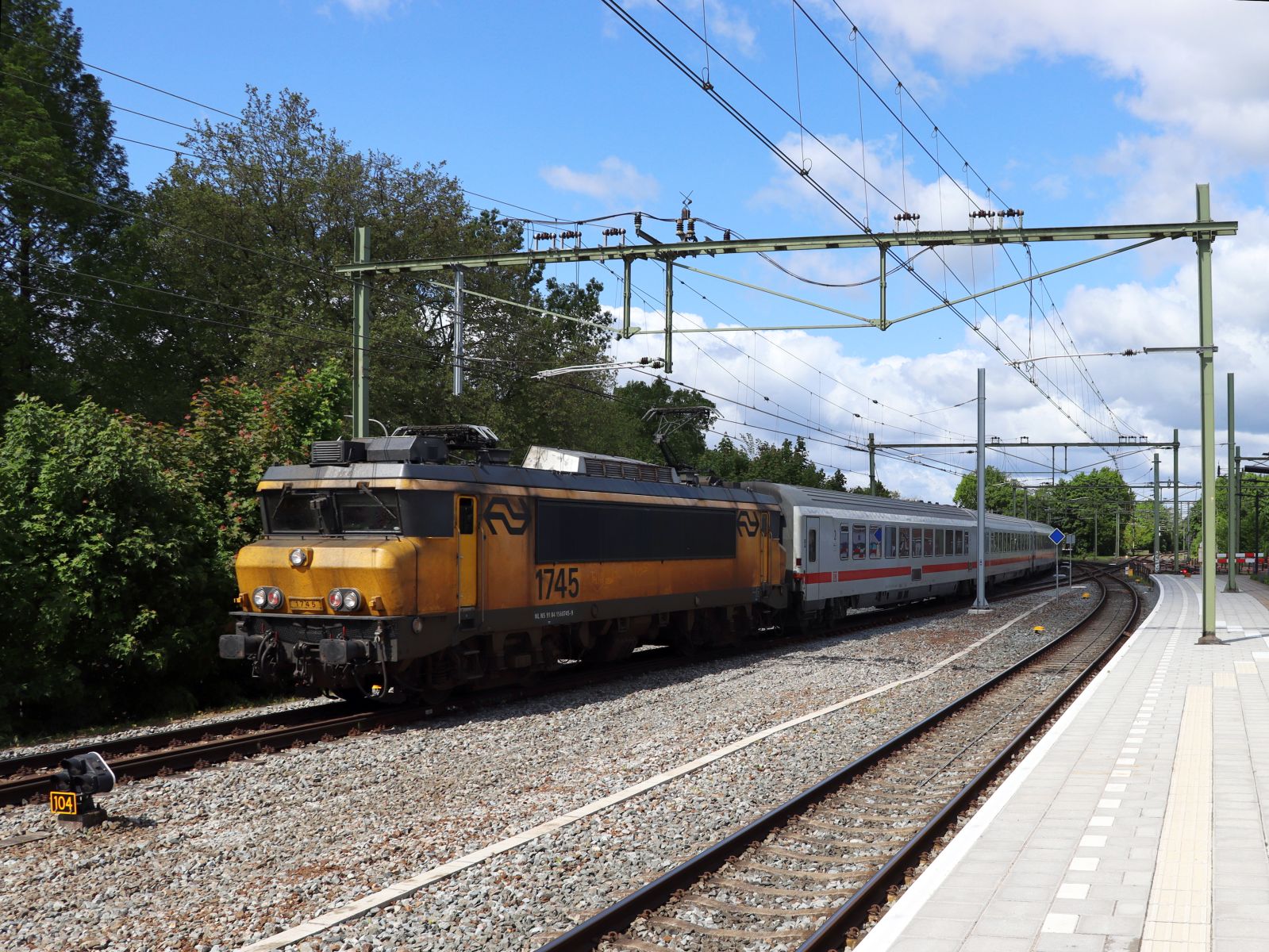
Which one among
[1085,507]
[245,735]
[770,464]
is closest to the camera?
[245,735]

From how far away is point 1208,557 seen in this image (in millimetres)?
22656

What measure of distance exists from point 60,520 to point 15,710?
251 centimetres

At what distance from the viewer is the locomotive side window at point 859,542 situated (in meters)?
28.9

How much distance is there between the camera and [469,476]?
48.3 feet

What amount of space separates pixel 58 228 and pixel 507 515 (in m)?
20.8

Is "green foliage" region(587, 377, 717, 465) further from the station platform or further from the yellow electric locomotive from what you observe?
the station platform

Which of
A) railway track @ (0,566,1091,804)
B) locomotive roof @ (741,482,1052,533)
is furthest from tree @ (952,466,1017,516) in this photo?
railway track @ (0,566,1091,804)

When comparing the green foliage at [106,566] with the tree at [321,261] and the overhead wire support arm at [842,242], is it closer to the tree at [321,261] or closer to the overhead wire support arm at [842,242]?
the overhead wire support arm at [842,242]

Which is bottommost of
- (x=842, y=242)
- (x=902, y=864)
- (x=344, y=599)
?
(x=902, y=864)

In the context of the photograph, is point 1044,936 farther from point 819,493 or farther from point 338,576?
point 819,493

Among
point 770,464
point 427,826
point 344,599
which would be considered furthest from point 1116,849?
point 770,464

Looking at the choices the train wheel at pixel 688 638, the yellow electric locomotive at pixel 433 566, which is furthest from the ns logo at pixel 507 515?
the train wheel at pixel 688 638

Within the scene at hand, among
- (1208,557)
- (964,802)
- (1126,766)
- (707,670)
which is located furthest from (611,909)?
(1208,557)

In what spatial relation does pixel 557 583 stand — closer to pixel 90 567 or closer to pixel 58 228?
pixel 90 567
